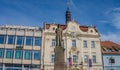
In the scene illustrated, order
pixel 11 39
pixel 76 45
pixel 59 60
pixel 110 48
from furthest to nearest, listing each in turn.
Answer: pixel 110 48 < pixel 76 45 < pixel 11 39 < pixel 59 60

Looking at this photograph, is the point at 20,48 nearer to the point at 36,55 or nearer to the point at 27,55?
the point at 27,55

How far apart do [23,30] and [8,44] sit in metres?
4.08

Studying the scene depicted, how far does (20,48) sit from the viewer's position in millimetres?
41188

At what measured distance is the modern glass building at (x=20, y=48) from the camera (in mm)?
40438

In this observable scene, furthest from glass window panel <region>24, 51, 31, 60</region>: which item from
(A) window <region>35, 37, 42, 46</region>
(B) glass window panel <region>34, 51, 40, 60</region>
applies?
(A) window <region>35, 37, 42, 46</region>

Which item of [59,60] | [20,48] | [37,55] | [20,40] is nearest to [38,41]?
[37,55]

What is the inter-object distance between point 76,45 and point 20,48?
11.1 meters

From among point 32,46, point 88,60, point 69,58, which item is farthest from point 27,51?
point 88,60

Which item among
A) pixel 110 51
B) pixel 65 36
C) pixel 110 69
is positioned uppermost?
pixel 65 36

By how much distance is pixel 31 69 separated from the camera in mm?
40969

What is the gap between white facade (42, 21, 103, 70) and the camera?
137ft

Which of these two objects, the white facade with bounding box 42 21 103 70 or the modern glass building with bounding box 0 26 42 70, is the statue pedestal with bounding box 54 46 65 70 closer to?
the white facade with bounding box 42 21 103 70

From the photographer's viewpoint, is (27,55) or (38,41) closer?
(27,55)

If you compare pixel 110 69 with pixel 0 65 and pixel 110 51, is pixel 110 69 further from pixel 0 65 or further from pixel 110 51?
pixel 0 65
